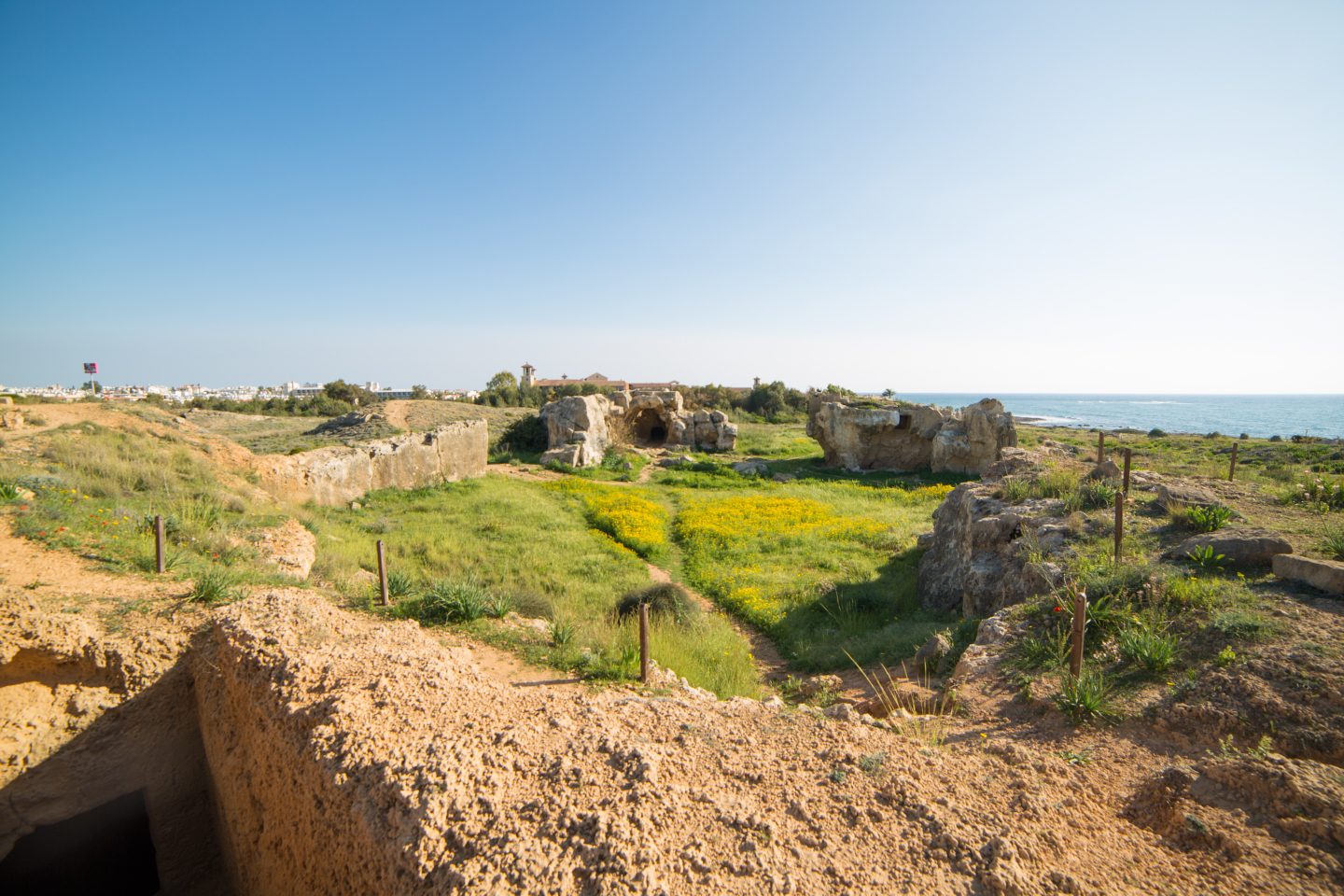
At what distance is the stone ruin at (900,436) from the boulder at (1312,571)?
20.6 metres

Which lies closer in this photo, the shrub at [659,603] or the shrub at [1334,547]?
the shrub at [1334,547]

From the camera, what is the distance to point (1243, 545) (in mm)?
6973

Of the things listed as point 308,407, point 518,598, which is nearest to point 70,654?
point 518,598

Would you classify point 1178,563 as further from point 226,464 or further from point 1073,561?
point 226,464

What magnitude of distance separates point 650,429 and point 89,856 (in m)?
33.0

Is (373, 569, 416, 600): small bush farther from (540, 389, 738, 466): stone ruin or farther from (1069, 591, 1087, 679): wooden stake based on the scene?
(540, 389, 738, 466): stone ruin

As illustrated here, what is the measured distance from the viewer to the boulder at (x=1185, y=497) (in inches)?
357

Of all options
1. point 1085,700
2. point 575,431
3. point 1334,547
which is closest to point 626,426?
point 575,431

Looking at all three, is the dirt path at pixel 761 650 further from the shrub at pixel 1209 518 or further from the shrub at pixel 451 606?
the shrub at pixel 1209 518

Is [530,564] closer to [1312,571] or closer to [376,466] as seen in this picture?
[376,466]

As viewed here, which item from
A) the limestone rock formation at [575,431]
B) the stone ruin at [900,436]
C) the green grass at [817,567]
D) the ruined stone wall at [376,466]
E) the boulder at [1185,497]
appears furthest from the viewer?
the limestone rock formation at [575,431]

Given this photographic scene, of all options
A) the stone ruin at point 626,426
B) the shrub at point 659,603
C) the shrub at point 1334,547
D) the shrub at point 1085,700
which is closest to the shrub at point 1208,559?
the shrub at point 1334,547

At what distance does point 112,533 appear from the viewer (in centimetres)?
797

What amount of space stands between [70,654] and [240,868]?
2886mm
